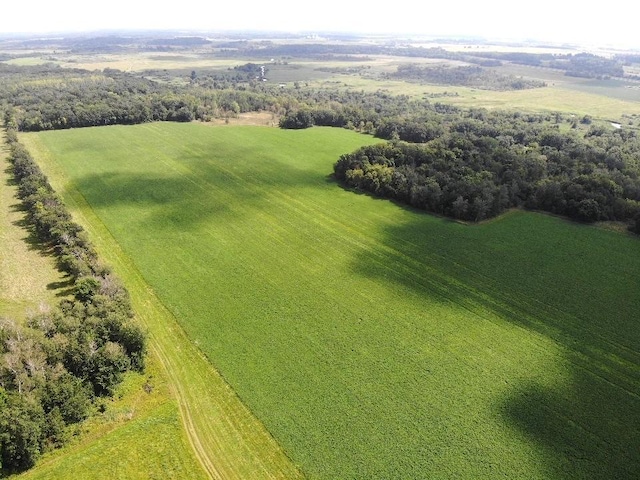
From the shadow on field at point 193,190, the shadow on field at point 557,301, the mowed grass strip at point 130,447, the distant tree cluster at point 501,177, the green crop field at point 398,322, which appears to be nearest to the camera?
the mowed grass strip at point 130,447

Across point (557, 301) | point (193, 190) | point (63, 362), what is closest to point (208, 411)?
point (63, 362)

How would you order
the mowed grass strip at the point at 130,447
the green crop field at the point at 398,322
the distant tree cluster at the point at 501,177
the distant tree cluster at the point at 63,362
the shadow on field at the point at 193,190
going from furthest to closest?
the shadow on field at the point at 193,190, the distant tree cluster at the point at 501,177, the green crop field at the point at 398,322, the distant tree cluster at the point at 63,362, the mowed grass strip at the point at 130,447

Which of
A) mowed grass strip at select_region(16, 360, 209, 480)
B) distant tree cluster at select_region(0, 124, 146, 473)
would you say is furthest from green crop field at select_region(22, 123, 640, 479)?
distant tree cluster at select_region(0, 124, 146, 473)

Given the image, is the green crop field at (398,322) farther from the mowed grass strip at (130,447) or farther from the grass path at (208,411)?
→ the mowed grass strip at (130,447)

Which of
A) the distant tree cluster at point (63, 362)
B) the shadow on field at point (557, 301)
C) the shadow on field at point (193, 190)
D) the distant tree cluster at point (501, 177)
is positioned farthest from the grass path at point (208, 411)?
the distant tree cluster at point (501, 177)

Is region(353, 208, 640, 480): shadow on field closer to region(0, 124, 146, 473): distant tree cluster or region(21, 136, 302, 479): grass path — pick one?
region(21, 136, 302, 479): grass path

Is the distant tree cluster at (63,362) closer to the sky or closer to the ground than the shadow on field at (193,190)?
closer to the sky

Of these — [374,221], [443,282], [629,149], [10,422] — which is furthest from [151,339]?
[629,149]

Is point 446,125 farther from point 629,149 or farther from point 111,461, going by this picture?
point 111,461
